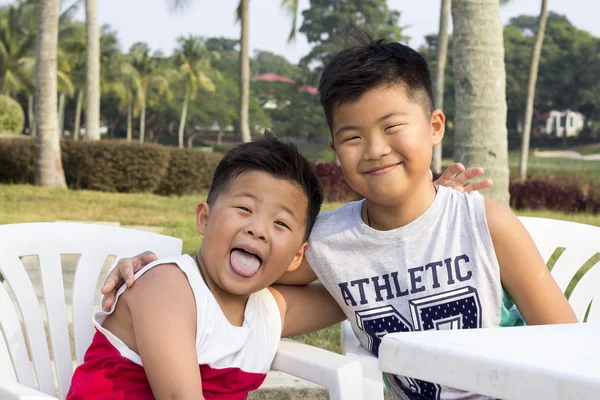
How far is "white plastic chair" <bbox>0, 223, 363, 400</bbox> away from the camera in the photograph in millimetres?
2062

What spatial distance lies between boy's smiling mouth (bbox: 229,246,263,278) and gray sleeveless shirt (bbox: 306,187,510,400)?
219 mm

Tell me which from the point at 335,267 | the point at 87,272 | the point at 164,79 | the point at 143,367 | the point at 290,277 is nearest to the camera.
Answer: the point at 143,367

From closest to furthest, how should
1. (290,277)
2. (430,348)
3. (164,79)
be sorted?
(430,348) → (290,277) → (164,79)

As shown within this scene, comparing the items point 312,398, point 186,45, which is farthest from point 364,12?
point 312,398

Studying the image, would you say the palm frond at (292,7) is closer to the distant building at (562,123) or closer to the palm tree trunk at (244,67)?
the palm tree trunk at (244,67)

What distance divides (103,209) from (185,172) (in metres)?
4.24

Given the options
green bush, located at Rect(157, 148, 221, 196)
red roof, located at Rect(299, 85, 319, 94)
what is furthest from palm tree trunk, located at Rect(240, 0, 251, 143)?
red roof, located at Rect(299, 85, 319, 94)

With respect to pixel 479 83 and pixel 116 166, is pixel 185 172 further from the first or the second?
pixel 479 83

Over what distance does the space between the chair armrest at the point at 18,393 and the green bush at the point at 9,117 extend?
1047 inches

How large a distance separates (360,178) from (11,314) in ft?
3.44

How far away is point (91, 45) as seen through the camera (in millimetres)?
13719

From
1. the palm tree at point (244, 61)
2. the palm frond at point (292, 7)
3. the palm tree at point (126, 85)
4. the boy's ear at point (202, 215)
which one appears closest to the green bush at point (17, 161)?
the palm tree at point (244, 61)

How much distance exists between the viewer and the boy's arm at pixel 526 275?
1847 mm

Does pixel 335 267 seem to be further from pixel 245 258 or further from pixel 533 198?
pixel 533 198
